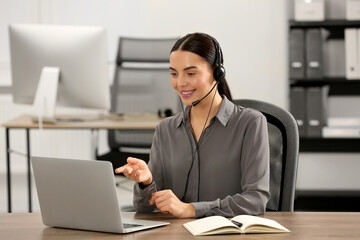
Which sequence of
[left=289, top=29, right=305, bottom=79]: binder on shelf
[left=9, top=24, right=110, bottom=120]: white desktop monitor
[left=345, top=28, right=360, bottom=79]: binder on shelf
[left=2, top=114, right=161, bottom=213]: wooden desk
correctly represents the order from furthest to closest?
[left=289, top=29, right=305, bottom=79]: binder on shelf, [left=345, top=28, right=360, bottom=79]: binder on shelf, [left=2, top=114, right=161, bottom=213]: wooden desk, [left=9, top=24, right=110, bottom=120]: white desktop monitor

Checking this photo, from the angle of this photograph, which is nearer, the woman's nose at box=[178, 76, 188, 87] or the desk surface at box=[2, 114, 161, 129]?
the woman's nose at box=[178, 76, 188, 87]

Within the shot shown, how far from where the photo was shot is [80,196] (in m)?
1.47

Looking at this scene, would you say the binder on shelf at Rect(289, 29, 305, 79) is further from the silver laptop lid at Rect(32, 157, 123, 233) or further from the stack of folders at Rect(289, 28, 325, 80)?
the silver laptop lid at Rect(32, 157, 123, 233)

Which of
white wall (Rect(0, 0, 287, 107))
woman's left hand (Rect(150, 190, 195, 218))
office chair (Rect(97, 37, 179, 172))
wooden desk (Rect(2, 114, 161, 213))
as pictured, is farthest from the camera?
white wall (Rect(0, 0, 287, 107))

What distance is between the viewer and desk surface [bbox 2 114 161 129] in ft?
11.5

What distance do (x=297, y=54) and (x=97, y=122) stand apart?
157cm

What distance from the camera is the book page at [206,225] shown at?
4.67 ft

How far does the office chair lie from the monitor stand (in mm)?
572

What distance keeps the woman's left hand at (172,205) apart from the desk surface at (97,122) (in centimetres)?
184

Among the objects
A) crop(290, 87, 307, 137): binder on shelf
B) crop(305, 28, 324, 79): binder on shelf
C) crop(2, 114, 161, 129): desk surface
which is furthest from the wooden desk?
crop(305, 28, 324, 79): binder on shelf

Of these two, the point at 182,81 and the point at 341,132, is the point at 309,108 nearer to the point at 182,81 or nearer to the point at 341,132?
the point at 341,132

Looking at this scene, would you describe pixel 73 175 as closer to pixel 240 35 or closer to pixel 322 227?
pixel 322 227

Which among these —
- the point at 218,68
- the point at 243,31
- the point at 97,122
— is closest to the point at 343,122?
the point at 243,31

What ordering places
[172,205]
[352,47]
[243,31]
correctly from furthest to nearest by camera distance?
[243,31]
[352,47]
[172,205]
